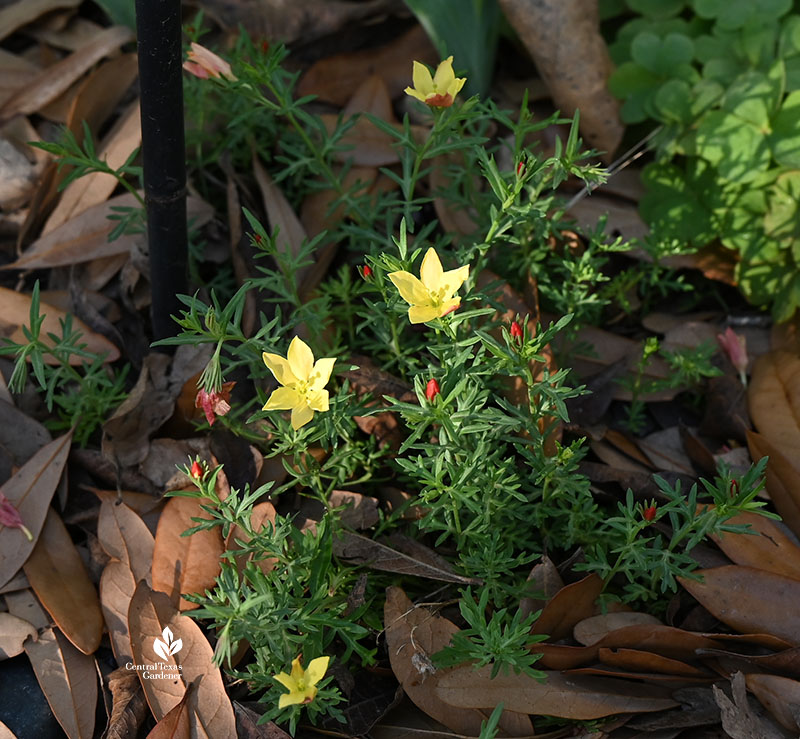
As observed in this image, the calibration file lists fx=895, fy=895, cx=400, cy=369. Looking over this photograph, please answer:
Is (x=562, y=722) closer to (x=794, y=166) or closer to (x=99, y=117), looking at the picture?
(x=794, y=166)

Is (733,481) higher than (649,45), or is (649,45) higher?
(649,45)

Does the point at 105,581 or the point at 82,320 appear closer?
the point at 105,581

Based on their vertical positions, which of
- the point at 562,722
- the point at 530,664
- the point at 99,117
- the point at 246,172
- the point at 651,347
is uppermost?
the point at 99,117

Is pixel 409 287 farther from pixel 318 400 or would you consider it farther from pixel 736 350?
pixel 736 350

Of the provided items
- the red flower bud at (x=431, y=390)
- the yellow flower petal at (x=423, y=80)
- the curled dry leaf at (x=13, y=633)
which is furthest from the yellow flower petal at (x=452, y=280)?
the curled dry leaf at (x=13, y=633)

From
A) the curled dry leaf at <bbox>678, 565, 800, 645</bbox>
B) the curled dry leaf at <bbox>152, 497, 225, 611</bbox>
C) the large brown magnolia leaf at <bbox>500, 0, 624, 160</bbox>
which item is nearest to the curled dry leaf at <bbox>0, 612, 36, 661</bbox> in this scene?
the curled dry leaf at <bbox>152, 497, 225, 611</bbox>

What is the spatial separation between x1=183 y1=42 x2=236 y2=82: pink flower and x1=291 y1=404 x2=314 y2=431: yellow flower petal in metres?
0.99

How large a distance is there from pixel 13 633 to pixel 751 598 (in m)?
1.82

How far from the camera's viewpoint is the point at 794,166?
2.74 m

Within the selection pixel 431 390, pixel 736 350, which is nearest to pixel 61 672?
pixel 431 390

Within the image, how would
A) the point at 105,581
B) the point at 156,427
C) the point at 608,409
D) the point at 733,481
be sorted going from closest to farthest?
the point at 733,481 → the point at 105,581 → the point at 156,427 → the point at 608,409

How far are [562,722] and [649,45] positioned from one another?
2172 mm

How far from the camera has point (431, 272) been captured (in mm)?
1905

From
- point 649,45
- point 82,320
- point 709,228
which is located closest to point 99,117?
point 82,320
